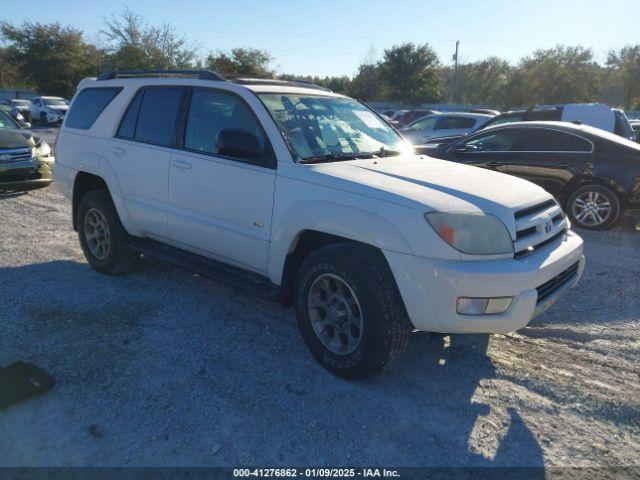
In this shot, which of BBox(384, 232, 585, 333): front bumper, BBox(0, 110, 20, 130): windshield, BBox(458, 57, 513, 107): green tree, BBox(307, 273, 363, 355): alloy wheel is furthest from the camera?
BBox(458, 57, 513, 107): green tree

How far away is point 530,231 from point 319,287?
1411mm

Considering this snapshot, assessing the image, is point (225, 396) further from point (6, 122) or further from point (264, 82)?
point (6, 122)

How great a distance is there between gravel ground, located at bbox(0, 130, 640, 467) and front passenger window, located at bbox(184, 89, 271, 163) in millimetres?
1413

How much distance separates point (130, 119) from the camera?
15.7 ft

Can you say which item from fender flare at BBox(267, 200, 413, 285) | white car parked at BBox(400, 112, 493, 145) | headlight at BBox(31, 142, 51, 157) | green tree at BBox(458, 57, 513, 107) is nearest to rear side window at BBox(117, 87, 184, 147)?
fender flare at BBox(267, 200, 413, 285)

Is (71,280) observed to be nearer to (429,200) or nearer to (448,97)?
(429,200)

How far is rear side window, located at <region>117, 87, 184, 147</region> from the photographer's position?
4.39 m

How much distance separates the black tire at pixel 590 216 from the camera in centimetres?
710

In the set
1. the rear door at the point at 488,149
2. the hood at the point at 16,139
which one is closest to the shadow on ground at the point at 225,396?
the rear door at the point at 488,149

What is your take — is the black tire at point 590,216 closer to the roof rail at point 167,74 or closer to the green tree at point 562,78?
the roof rail at point 167,74

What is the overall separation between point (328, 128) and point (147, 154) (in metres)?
1.68

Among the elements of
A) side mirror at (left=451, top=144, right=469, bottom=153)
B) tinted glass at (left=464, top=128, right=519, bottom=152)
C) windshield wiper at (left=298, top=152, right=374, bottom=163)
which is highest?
tinted glass at (left=464, top=128, right=519, bottom=152)

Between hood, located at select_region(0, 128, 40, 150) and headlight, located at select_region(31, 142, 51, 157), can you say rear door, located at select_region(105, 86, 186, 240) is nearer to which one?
hood, located at select_region(0, 128, 40, 150)

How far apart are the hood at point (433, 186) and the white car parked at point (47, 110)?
2853cm
